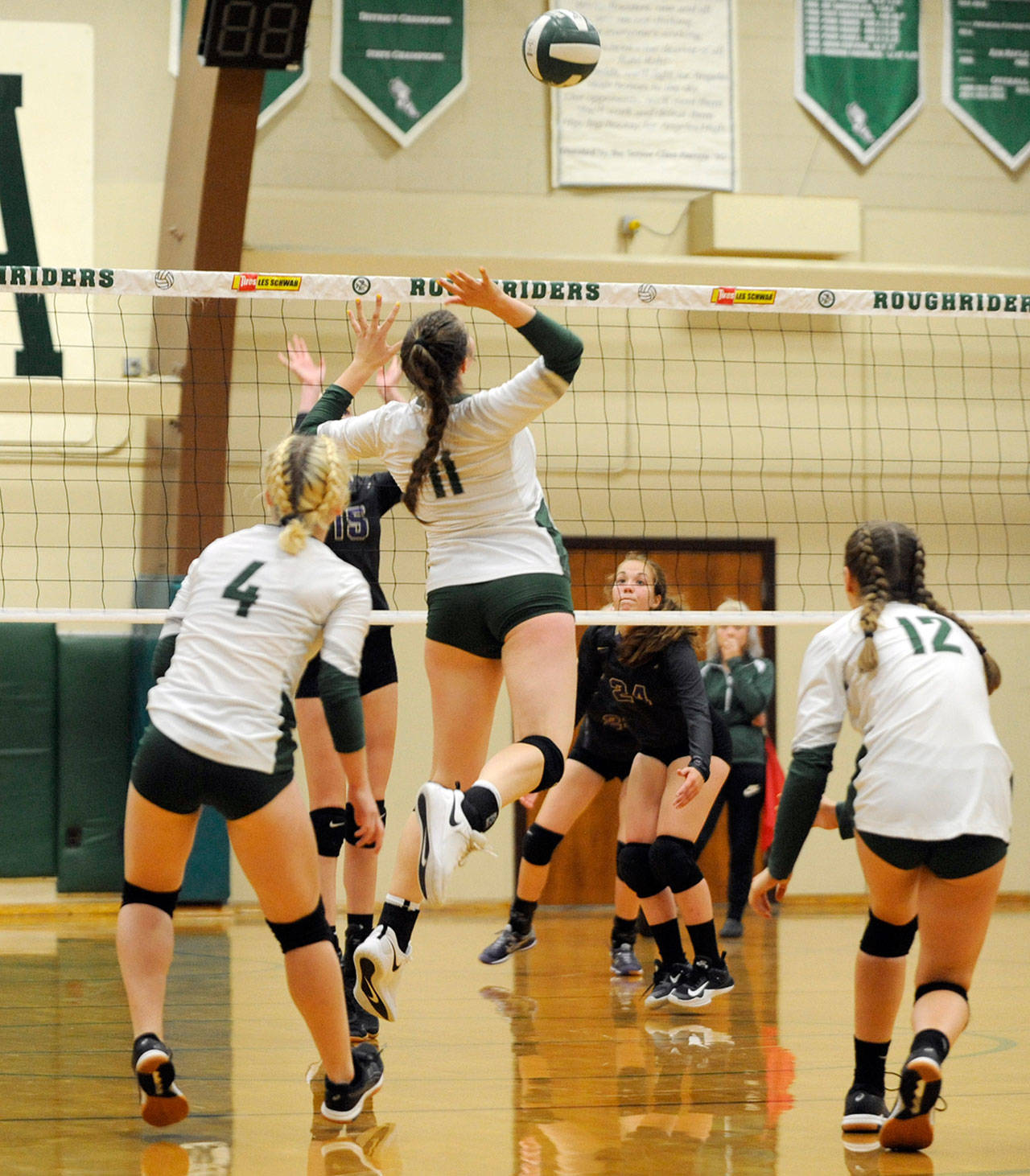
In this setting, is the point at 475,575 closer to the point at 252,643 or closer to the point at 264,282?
the point at 252,643

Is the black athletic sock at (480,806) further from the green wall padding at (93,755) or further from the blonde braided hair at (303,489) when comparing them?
the green wall padding at (93,755)

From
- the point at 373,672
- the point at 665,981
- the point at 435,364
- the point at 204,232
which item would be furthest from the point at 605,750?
the point at 204,232

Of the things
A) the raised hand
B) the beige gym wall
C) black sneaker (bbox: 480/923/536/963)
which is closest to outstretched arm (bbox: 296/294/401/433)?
the raised hand

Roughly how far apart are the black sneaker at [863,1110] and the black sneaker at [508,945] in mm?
2720

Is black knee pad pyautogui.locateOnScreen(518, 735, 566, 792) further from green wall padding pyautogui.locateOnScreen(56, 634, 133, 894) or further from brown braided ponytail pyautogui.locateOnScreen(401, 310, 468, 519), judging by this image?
green wall padding pyautogui.locateOnScreen(56, 634, 133, 894)

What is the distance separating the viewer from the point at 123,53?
8.62m

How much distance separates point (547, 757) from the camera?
372 cm

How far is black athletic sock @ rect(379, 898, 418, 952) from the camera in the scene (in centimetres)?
369

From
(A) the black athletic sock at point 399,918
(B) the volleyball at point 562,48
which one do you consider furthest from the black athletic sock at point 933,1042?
(B) the volleyball at point 562,48

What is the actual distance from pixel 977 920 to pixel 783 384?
20.6 feet

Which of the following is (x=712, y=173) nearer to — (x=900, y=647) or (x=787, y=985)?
(x=787, y=985)

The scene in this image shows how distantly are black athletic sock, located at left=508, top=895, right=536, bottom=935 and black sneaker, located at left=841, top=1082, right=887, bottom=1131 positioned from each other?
107 inches

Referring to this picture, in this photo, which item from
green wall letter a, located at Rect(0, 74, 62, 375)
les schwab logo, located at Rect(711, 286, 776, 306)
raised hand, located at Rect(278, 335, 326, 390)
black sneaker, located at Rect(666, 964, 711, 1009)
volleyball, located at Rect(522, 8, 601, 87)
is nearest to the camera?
raised hand, located at Rect(278, 335, 326, 390)

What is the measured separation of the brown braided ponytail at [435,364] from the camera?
376 cm
